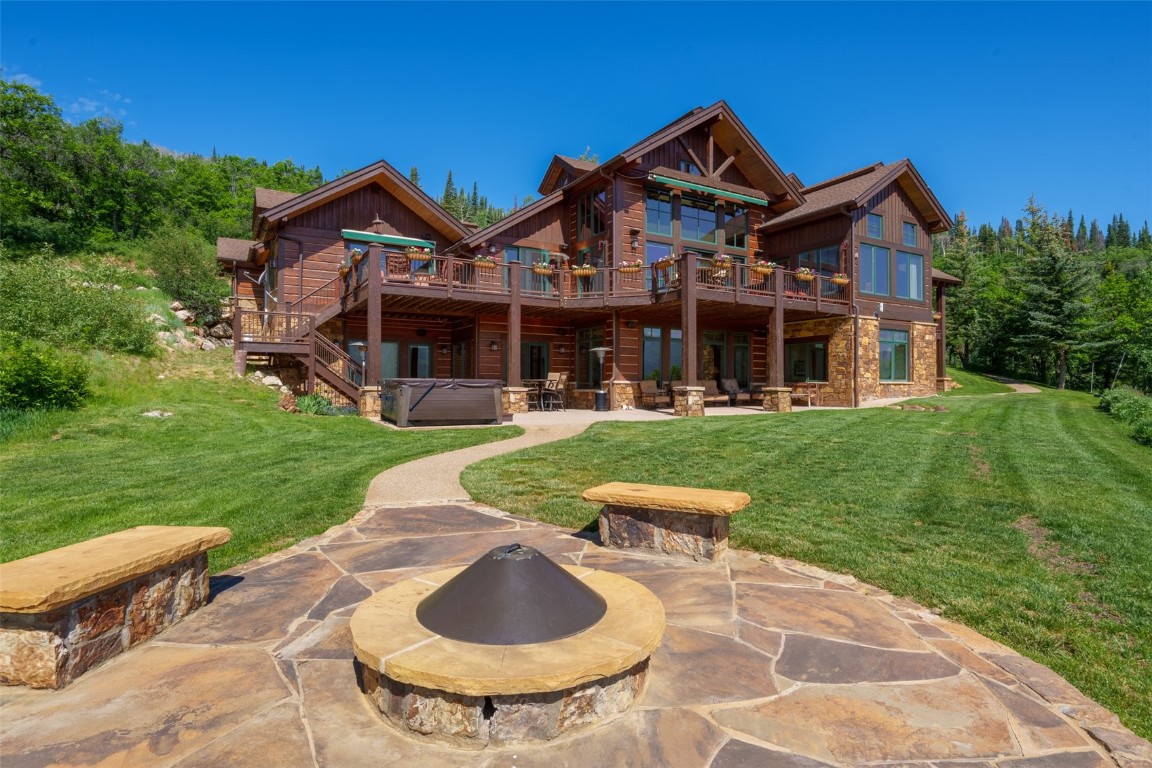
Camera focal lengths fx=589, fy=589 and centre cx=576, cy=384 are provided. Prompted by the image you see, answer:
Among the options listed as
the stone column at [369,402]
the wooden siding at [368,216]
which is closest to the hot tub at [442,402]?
the stone column at [369,402]

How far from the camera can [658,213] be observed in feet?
65.4

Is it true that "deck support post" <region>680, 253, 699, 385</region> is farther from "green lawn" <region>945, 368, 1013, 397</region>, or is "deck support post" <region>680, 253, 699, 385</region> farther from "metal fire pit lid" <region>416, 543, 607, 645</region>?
"green lawn" <region>945, 368, 1013, 397</region>

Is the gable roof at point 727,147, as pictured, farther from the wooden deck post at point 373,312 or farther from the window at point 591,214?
the wooden deck post at point 373,312

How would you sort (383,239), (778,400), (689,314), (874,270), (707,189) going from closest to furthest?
(689,314), (778,400), (707,189), (383,239), (874,270)

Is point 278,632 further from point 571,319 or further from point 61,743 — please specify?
point 571,319

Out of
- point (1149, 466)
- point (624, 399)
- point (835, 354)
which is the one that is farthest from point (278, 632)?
point (835, 354)

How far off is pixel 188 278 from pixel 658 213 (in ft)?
63.5

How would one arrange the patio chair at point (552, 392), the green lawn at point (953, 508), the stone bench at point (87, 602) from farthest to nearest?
the patio chair at point (552, 392), the green lawn at point (953, 508), the stone bench at point (87, 602)

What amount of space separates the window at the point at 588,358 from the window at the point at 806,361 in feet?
25.2

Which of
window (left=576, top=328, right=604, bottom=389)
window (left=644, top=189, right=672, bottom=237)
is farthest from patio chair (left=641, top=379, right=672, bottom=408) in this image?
window (left=644, top=189, right=672, bottom=237)

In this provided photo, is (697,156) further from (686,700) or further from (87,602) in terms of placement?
(87,602)

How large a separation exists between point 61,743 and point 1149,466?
11.8 meters

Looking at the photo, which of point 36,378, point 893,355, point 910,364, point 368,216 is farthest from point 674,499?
point 910,364

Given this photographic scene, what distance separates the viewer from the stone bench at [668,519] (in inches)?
166
